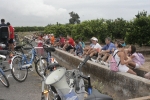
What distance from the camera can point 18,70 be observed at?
7805 millimetres

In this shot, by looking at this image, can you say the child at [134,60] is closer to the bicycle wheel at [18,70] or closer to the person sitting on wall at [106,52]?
the person sitting on wall at [106,52]

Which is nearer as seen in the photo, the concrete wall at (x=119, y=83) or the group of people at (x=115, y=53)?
the concrete wall at (x=119, y=83)

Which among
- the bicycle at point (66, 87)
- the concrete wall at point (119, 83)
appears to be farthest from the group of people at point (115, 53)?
the bicycle at point (66, 87)

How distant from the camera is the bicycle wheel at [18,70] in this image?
766 centimetres

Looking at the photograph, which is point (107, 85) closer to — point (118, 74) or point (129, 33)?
point (118, 74)

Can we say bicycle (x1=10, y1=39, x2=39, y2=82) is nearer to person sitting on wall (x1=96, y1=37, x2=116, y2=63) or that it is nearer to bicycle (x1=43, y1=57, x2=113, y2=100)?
person sitting on wall (x1=96, y1=37, x2=116, y2=63)

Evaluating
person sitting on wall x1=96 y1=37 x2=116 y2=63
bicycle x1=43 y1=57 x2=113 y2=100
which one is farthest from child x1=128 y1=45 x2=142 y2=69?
bicycle x1=43 y1=57 x2=113 y2=100

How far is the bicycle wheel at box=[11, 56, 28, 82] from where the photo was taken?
766cm

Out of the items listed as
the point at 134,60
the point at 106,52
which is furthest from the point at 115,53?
the point at 106,52

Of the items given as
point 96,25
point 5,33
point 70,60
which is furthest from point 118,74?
point 96,25

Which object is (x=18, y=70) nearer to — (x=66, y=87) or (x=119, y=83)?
(x=119, y=83)

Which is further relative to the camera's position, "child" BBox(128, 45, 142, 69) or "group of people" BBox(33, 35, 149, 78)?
"child" BBox(128, 45, 142, 69)

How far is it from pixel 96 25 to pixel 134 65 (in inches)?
922

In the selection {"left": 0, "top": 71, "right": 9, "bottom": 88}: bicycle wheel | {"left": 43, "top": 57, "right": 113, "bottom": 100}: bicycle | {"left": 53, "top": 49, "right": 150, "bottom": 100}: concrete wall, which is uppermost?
{"left": 43, "top": 57, "right": 113, "bottom": 100}: bicycle
